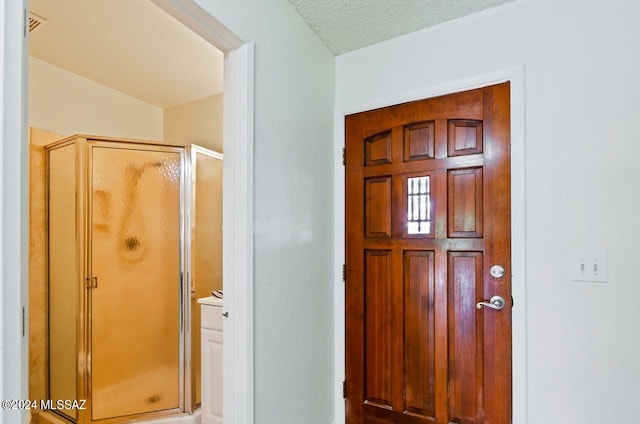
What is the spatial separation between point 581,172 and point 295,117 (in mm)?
1317

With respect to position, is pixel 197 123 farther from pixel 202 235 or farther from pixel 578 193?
pixel 578 193

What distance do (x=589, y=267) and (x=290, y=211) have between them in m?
1.33

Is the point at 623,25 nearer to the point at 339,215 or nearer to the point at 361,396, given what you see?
the point at 339,215

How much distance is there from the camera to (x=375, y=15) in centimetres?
187

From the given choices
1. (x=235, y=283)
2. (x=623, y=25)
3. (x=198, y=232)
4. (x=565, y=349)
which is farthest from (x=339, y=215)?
(x=623, y=25)

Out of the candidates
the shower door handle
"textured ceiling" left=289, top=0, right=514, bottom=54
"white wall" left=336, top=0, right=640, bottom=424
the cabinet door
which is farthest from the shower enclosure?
"white wall" left=336, top=0, right=640, bottom=424

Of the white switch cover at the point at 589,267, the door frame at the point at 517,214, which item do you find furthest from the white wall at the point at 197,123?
the white switch cover at the point at 589,267

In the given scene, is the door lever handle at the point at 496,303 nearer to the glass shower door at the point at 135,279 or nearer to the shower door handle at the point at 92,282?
the glass shower door at the point at 135,279

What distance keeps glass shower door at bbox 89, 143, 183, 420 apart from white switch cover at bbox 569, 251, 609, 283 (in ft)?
7.61

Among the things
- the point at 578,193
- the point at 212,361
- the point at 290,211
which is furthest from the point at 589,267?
the point at 212,361

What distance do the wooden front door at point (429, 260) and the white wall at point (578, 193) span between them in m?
0.13

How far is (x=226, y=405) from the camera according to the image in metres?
1.43

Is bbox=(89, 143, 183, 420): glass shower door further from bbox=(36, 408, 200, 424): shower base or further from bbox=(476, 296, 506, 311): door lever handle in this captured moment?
bbox=(476, 296, 506, 311): door lever handle

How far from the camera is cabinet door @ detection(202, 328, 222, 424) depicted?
220cm
